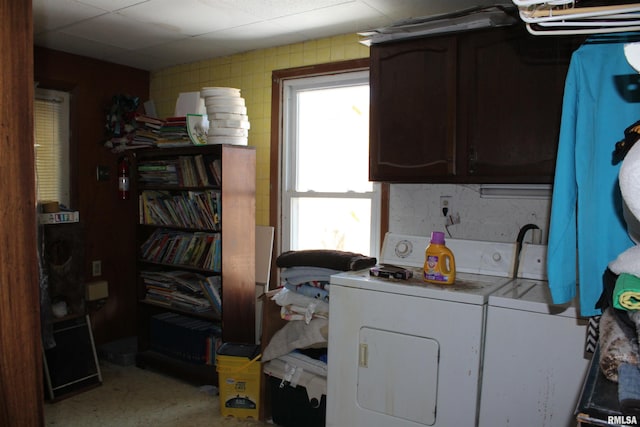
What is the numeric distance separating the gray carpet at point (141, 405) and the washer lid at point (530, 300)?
167cm

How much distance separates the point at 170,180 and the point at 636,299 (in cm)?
322

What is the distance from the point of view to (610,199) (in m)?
1.10

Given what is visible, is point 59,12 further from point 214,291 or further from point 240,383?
point 240,383

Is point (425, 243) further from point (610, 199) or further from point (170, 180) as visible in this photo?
point (170, 180)

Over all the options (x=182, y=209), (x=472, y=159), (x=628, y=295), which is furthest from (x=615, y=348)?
(x=182, y=209)

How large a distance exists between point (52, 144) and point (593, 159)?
3.84m

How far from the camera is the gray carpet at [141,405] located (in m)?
2.85

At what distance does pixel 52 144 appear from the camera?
12.4ft

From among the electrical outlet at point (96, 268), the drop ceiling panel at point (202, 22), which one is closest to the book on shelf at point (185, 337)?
the electrical outlet at point (96, 268)

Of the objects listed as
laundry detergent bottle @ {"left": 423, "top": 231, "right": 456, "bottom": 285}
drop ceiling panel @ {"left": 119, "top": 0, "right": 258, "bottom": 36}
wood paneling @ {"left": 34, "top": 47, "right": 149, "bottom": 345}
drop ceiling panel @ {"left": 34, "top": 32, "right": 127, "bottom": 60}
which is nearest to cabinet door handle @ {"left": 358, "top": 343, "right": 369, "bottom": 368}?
laundry detergent bottle @ {"left": 423, "top": 231, "right": 456, "bottom": 285}

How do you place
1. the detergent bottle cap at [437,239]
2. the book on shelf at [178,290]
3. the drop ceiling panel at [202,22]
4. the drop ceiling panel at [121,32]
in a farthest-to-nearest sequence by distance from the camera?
the book on shelf at [178,290], the drop ceiling panel at [121,32], the drop ceiling panel at [202,22], the detergent bottle cap at [437,239]

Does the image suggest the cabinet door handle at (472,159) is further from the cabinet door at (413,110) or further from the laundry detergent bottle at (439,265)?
the laundry detergent bottle at (439,265)

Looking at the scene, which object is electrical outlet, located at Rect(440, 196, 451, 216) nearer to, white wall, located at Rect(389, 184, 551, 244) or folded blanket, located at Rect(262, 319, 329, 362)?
white wall, located at Rect(389, 184, 551, 244)

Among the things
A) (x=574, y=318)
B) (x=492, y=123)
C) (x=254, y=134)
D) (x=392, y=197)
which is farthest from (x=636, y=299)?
(x=254, y=134)
